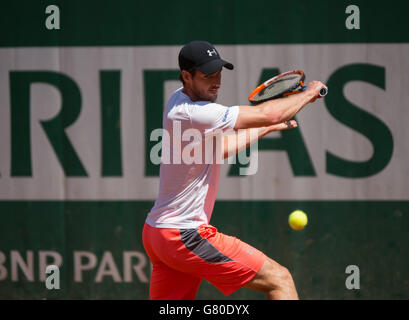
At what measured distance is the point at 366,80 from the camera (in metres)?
4.01

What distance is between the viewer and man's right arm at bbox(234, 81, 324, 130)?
264 centimetres

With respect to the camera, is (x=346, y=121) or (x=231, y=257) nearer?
(x=231, y=257)

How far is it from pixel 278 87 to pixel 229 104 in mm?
1226

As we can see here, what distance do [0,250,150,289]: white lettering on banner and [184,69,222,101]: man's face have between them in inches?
71.7

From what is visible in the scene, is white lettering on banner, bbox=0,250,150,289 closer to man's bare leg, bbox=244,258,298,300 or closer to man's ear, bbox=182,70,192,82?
man's bare leg, bbox=244,258,298,300

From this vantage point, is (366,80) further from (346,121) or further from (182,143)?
(182,143)

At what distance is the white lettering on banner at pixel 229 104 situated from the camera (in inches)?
158

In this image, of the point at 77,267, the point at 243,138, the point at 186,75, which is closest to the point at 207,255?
the point at 243,138

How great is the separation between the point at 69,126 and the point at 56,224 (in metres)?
0.76

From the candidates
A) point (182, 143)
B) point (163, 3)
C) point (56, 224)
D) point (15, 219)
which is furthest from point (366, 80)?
point (15, 219)

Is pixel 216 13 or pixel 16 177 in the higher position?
pixel 216 13

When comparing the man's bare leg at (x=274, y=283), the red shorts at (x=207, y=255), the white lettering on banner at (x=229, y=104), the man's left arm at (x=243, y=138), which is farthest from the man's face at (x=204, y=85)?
the white lettering on banner at (x=229, y=104)

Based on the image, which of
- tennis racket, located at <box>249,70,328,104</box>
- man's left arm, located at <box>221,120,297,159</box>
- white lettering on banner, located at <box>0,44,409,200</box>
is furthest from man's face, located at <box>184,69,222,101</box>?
white lettering on banner, located at <box>0,44,409,200</box>
